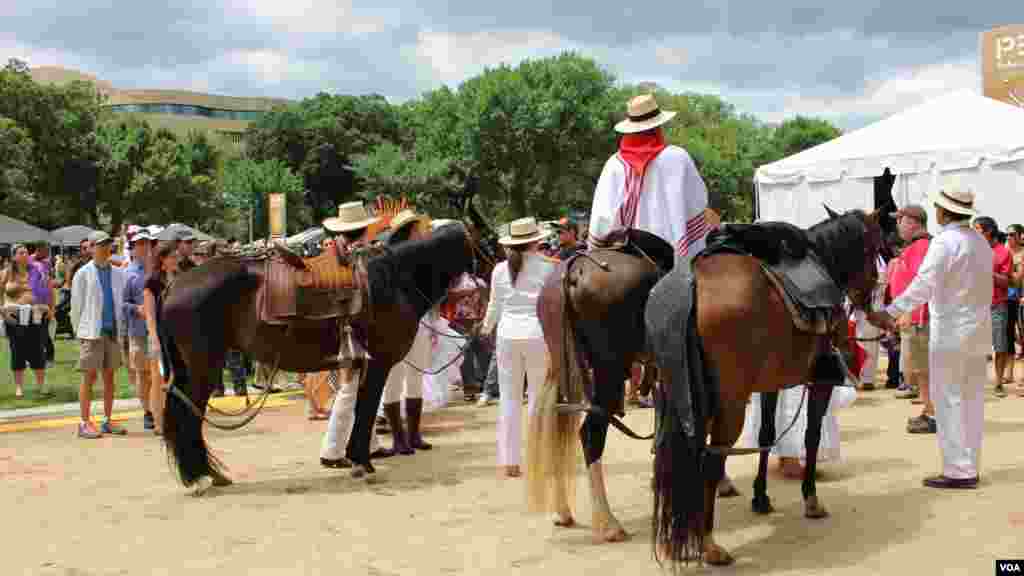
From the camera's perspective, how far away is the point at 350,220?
8.52 m

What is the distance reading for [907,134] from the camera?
16250 millimetres

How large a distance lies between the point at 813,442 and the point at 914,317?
200 inches

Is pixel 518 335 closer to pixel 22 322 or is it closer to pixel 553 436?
pixel 553 436

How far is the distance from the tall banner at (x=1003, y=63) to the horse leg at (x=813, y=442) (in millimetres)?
29487

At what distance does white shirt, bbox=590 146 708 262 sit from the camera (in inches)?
229

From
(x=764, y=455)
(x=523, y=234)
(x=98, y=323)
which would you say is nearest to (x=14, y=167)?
(x=98, y=323)

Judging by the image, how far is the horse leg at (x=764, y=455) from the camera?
612 cm

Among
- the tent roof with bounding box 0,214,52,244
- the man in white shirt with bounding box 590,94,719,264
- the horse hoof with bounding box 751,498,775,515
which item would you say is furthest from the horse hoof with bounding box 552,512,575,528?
the tent roof with bounding box 0,214,52,244

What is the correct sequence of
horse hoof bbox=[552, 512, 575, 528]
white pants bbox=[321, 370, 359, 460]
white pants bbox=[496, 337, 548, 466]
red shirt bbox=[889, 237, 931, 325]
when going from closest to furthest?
horse hoof bbox=[552, 512, 575, 528]
white pants bbox=[496, 337, 548, 466]
white pants bbox=[321, 370, 359, 460]
red shirt bbox=[889, 237, 931, 325]

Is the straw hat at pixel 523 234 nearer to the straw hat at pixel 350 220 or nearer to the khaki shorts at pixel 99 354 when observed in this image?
the straw hat at pixel 350 220

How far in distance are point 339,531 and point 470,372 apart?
7191mm

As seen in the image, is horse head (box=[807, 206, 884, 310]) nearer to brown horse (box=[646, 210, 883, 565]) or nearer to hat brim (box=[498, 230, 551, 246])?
brown horse (box=[646, 210, 883, 565])

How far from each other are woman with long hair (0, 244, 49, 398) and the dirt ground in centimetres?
391

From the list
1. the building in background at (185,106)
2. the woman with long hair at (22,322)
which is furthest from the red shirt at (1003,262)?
the building in background at (185,106)
